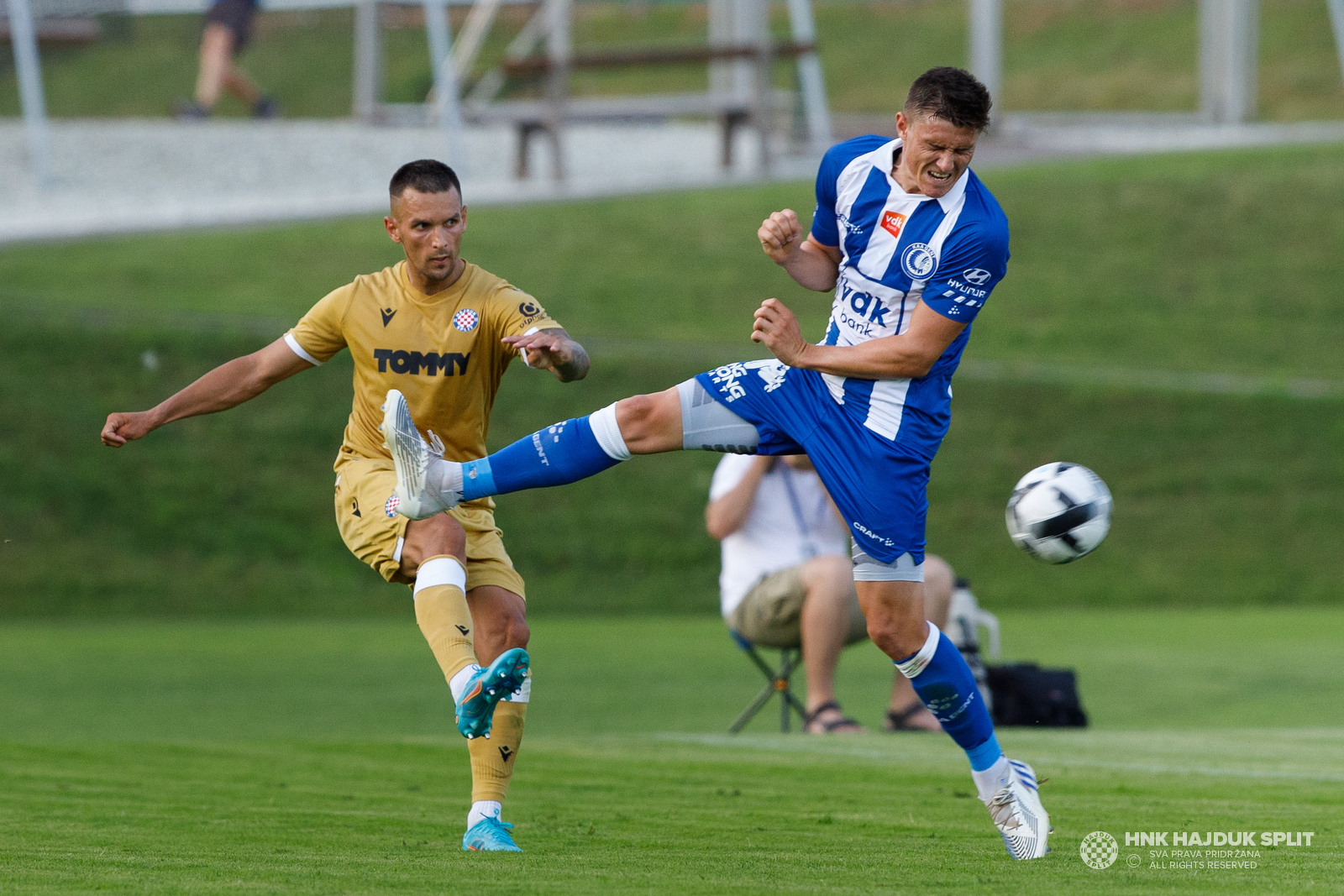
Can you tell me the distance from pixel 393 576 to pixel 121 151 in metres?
22.5

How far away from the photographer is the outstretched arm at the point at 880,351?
5.23m

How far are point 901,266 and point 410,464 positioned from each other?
1672 millimetres

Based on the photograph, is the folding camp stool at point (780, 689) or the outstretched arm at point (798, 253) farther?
the folding camp stool at point (780, 689)

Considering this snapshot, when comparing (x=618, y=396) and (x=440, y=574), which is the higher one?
(x=440, y=574)

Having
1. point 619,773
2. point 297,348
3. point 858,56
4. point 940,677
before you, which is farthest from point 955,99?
point 858,56

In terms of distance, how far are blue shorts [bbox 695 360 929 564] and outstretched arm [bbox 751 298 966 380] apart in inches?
5.9

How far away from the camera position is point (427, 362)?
562cm

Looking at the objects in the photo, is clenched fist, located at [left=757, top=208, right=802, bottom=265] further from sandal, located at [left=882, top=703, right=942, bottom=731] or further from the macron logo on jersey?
sandal, located at [left=882, top=703, right=942, bottom=731]

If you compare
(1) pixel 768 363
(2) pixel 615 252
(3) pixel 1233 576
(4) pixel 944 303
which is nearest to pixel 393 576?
(1) pixel 768 363

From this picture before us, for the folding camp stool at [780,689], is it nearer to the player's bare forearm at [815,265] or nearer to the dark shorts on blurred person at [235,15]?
the player's bare forearm at [815,265]

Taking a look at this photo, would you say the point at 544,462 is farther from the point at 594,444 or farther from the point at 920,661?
the point at 920,661

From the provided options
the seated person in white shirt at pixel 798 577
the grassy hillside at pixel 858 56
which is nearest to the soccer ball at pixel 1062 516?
the seated person in white shirt at pixel 798 577

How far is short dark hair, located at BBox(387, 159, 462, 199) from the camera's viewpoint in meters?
5.45

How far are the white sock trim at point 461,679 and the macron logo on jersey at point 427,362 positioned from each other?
1084mm
